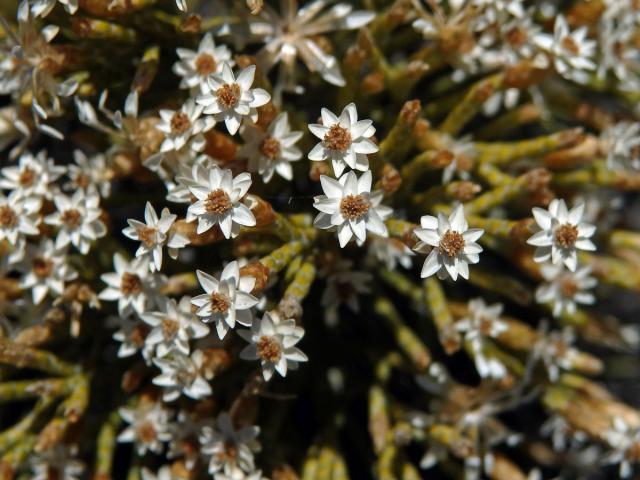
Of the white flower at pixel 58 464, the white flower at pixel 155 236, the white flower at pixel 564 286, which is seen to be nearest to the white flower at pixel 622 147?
the white flower at pixel 564 286

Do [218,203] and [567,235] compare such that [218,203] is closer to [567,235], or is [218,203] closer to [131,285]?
[131,285]

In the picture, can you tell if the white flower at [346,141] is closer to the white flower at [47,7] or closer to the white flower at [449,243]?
the white flower at [449,243]

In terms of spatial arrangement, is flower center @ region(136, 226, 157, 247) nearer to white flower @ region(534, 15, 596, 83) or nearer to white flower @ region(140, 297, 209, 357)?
white flower @ region(140, 297, 209, 357)

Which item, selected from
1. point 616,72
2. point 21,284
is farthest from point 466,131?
point 21,284

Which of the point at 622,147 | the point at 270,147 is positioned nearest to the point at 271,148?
the point at 270,147

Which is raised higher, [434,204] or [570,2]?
[570,2]

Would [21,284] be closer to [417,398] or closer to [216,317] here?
[216,317]

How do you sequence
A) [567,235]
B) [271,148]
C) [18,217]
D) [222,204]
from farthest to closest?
[18,217] → [271,148] → [567,235] → [222,204]
